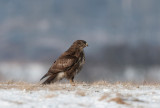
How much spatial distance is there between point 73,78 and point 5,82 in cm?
304

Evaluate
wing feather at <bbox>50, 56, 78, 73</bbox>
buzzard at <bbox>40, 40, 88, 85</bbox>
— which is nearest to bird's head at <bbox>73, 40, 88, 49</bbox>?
buzzard at <bbox>40, 40, 88, 85</bbox>

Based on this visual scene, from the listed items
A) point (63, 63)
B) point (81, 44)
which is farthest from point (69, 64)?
point (81, 44)

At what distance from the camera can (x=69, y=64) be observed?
12.0 m

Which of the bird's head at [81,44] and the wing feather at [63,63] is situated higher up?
the bird's head at [81,44]

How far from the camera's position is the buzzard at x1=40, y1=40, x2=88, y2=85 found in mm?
12016

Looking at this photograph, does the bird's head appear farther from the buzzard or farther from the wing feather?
the wing feather

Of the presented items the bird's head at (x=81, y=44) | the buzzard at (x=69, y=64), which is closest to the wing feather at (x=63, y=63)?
the buzzard at (x=69, y=64)

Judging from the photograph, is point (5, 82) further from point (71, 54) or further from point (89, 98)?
point (89, 98)

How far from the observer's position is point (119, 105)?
623cm

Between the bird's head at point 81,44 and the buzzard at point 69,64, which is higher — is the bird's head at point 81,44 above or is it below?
above

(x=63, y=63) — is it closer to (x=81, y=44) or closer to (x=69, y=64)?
(x=69, y=64)

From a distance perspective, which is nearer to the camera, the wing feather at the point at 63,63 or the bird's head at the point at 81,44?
the wing feather at the point at 63,63

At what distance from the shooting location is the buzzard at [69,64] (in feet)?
39.4

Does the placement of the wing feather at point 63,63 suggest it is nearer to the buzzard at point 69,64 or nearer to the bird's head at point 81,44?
the buzzard at point 69,64
